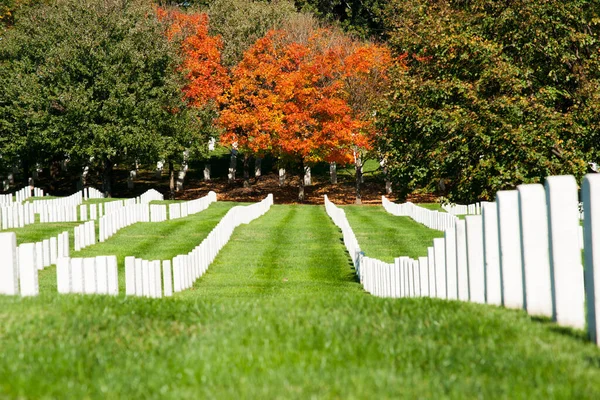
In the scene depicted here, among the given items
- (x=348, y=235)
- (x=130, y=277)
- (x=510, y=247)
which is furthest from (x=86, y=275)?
(x=348, y=235)

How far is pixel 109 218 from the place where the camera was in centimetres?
2791

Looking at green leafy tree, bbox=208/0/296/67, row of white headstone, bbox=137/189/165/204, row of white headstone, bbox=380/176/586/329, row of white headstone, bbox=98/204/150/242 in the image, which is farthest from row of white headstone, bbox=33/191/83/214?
row of white headstone, bbox=380/176/586/329

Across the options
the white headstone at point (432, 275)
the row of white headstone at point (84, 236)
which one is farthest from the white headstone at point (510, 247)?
the row of white headstone at point (84, 236)

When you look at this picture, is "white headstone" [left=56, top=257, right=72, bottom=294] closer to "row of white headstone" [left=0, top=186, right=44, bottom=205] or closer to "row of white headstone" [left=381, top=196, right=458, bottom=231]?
"row of white headstone" [left=381, top=196, right=458, bottom=231]

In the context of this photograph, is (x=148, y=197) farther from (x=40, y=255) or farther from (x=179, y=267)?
(x=179, y=267)

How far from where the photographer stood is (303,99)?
52094 millimetres

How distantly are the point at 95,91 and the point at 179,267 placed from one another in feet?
117

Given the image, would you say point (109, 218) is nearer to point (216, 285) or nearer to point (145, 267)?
point (216, 285)

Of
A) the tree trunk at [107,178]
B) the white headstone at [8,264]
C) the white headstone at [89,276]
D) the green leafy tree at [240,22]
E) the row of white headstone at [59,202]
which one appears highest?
the green leafy tree at [240,22]

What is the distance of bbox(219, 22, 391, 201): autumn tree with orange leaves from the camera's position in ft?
169

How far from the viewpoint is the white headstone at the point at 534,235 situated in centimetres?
641

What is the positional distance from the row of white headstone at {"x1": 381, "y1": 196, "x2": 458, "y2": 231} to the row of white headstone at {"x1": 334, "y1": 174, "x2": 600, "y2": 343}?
1626cm

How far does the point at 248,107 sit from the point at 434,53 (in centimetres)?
3167

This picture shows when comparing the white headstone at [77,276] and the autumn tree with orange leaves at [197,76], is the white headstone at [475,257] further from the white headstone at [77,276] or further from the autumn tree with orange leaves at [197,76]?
the autumn tree with orange leaves at [197,76]
